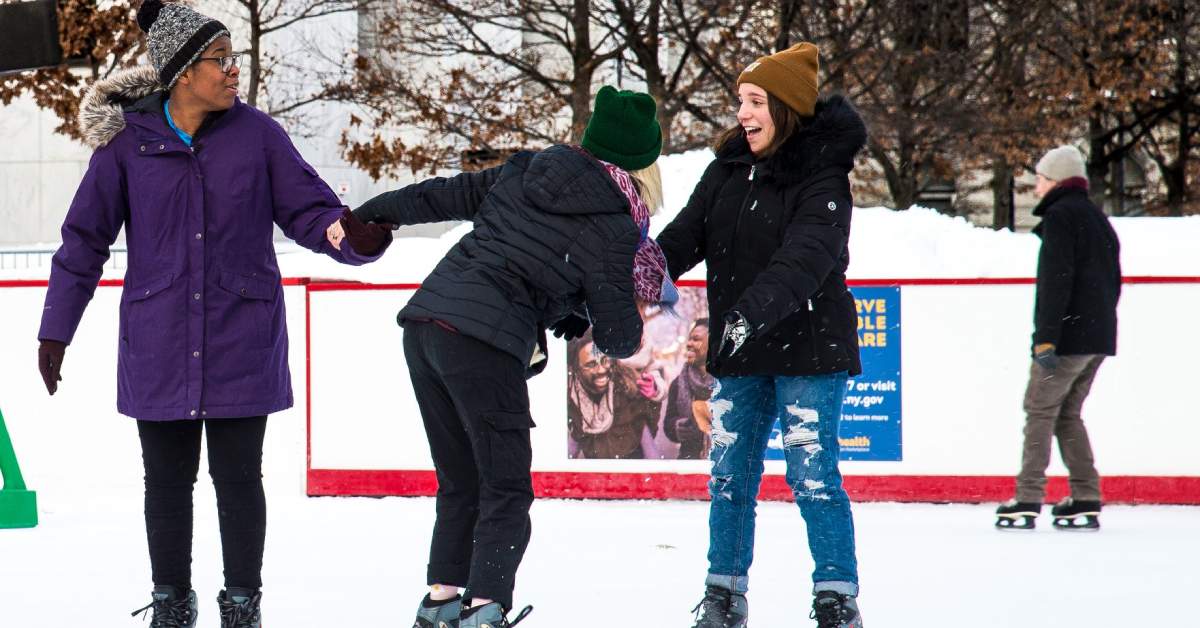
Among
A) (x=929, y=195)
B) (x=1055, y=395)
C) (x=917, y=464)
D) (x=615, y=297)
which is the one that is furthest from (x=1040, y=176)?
(x=929, y=195)

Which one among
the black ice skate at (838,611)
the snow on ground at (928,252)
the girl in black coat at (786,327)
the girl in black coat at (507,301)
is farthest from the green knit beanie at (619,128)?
the snow on ground at (928,252)

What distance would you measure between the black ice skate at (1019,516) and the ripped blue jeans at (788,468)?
229cm

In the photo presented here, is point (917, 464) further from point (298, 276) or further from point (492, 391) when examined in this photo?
point (492, 391)

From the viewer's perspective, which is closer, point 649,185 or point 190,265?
point 190,265

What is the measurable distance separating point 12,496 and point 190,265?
295 centimetres

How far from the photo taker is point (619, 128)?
10.8ft

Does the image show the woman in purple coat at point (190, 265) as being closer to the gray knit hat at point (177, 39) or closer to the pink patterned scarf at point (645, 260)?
the gray knit hat at point (177, 39)

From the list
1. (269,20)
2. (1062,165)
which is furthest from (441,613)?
(269,20)

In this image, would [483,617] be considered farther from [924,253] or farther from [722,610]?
[924,253]

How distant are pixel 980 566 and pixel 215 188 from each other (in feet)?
9.44

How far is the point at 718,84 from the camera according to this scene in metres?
16.2

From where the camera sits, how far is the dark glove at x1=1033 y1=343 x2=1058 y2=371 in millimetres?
5539

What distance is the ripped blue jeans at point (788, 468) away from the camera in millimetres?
3559

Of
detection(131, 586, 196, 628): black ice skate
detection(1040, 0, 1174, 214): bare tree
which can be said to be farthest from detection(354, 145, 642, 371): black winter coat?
detection(1040, 0, 1174, 214): bare tree
